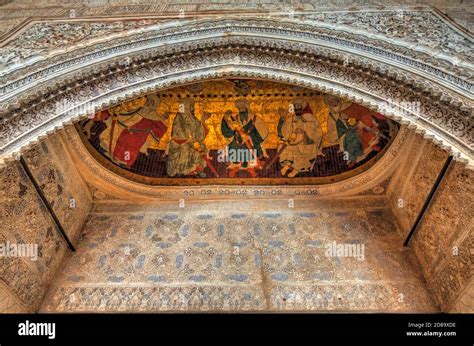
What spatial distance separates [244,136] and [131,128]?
2.01m

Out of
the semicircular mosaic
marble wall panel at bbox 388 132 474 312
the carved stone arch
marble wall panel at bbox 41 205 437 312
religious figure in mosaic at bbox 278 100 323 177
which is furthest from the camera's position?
religious figure in mosaic at bbox 278 100 323 177

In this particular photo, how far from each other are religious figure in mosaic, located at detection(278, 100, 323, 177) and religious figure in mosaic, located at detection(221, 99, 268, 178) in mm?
359

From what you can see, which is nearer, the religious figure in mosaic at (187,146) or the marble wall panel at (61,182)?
the marble wall panel at (61,182)

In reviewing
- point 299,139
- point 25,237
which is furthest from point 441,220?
→ point 25,237

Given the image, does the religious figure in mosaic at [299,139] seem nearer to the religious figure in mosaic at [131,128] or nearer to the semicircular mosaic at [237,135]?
the semicircular mosaic at [237,135]

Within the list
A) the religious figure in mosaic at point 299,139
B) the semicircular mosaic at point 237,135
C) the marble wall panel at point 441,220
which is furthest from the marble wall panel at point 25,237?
the marble wall panel at point 441,220

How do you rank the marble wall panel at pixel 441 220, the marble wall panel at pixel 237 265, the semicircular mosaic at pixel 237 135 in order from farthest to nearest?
the semicircular mosaic at pixel 237 135 < the marble wall panel at pixel 237 265 < the marble wall panel at pixel 441 220

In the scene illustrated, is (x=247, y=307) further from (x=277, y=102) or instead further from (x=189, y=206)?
(x=277, y=102)

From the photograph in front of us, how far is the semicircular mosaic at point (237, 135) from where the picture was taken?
562cm

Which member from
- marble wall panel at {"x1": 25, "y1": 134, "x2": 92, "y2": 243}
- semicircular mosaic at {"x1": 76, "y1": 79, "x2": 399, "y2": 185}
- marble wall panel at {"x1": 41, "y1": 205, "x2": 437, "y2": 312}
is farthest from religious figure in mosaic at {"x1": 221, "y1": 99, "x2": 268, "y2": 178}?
marble wall panel at {"x1": 25, "y1": 134, "x2": 92, "y2": 243}

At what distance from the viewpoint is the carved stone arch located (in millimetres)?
3703

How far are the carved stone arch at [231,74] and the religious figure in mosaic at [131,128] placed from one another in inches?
47.7

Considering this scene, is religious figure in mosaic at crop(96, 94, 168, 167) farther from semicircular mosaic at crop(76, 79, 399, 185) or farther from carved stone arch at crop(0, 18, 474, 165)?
carved stone arch at crop(0, 18, 474, 165)

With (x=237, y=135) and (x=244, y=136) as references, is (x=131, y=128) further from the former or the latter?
(x=244, y=136)
